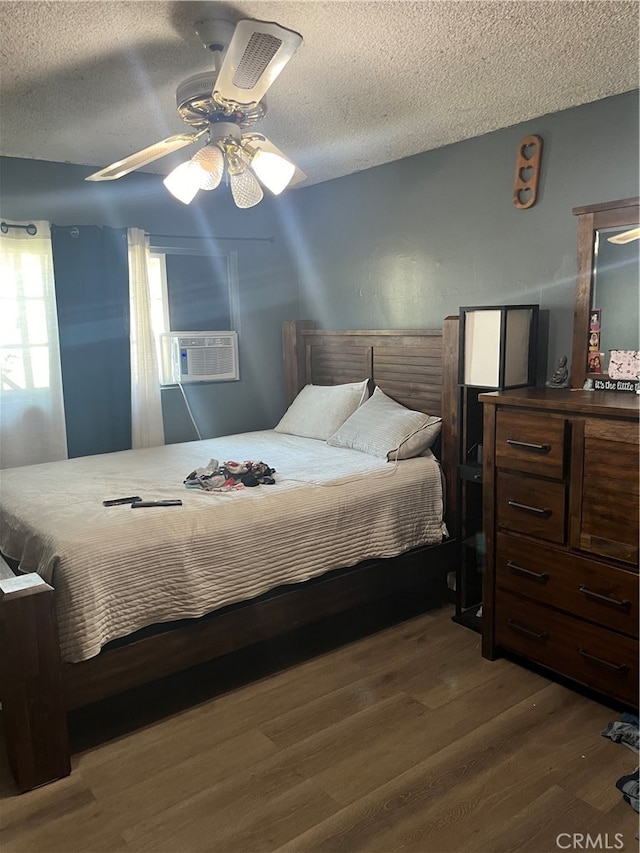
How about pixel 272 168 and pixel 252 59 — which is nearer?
pixel 252 59

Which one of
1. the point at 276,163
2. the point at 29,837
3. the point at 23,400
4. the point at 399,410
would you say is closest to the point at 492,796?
the point at 29,837

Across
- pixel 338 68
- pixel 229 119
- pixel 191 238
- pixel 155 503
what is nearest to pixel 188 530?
pixel 155 503

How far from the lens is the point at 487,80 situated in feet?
8.13

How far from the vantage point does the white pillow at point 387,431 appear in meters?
3.19

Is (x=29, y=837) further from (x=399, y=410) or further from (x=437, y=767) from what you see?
(x=399, y=410)

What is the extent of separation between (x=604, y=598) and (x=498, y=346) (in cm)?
114

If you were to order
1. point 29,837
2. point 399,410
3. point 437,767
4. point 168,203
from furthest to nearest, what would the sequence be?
point 168,203 → point 399,410 → point 437,767 → point 29,837

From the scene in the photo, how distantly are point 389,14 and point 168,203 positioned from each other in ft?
7.84

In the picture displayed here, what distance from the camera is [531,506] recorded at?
247 cm

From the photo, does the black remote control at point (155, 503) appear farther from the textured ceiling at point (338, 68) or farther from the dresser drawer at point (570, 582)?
the textured ceiling at point (338, 68)

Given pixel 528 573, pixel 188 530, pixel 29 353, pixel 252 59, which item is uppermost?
pixel 252 59

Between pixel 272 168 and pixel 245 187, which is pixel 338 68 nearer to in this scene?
pixel 272 168

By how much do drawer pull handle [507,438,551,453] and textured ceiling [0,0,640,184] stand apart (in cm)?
140

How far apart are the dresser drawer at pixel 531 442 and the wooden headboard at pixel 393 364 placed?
573 millimetres
